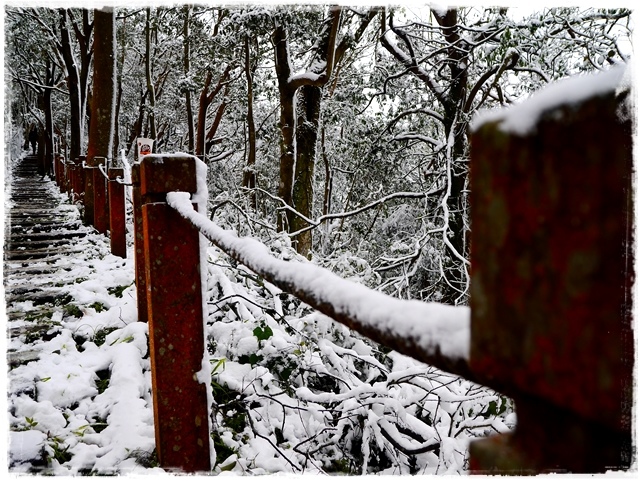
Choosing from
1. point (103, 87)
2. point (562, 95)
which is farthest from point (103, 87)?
point (562, 95)

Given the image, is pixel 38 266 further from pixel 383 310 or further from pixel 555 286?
pixel 555 286

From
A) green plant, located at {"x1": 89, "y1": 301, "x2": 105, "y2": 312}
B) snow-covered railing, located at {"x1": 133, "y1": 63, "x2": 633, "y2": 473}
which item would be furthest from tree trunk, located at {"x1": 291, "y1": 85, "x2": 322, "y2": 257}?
snow-covered railing, located at {"x1": 133, "y1": 63, "x2": 633, "y2": 473}

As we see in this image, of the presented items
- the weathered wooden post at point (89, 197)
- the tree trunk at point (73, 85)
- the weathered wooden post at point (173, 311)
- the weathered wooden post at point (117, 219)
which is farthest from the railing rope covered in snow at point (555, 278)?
the tree trunk at point (73, 85)

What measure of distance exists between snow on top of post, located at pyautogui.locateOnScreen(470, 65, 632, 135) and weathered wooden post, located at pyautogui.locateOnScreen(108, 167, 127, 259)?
506 centimetres

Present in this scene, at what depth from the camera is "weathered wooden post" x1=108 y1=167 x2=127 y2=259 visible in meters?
4.89

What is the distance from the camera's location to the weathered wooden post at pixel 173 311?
158cm

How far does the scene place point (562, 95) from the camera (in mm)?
270

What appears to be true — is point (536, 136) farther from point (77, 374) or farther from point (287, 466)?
point (77, 374)

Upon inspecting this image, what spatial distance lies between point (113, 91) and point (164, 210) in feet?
22.0

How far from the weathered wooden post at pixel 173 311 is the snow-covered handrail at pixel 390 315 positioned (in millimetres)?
854

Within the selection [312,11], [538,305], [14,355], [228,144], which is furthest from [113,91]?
[228,144]

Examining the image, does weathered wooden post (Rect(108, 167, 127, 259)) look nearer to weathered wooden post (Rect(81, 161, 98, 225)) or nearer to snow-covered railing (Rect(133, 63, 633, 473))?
weathered wooden post (Rect(81, 161, 98, 225))

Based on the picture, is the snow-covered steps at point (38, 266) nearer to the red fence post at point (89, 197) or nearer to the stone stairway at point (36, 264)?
the stone stairway at point (36, 264)

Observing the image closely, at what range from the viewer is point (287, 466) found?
85.2 inches
